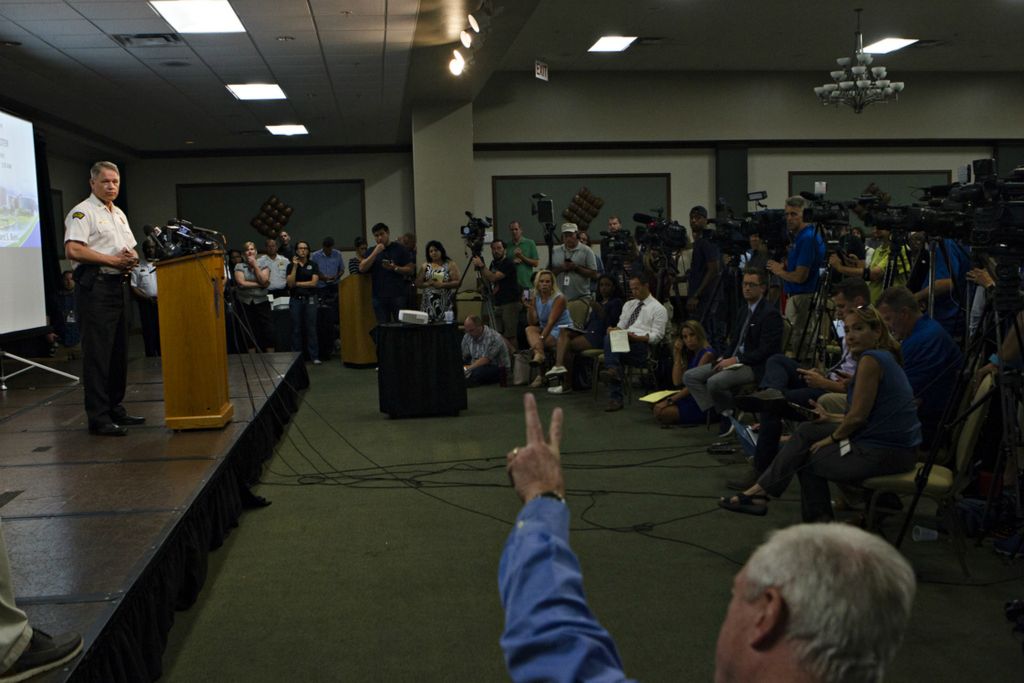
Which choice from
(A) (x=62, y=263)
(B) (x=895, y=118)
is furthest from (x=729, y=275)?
(A) (x=62, y=263)

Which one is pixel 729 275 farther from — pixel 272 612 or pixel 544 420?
pixel 272 612

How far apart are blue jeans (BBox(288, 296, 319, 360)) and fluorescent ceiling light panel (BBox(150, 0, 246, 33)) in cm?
393

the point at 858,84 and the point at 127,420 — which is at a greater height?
the point at 858,84

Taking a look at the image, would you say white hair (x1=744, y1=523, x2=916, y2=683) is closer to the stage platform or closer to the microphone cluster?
the stage platform

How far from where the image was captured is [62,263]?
504 inches

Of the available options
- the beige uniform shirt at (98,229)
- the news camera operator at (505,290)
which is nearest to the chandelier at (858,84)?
the news camera operator at (505,290)

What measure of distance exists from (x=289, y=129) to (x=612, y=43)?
4511 millimetres

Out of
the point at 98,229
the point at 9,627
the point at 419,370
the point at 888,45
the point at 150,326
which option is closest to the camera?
the point at 9,627

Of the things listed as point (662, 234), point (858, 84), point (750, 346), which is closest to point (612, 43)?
point (858, 84)

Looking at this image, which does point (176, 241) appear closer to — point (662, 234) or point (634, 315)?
point (634, 315)

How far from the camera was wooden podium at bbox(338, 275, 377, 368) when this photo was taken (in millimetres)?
9922

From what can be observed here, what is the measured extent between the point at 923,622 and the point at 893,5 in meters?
8.50

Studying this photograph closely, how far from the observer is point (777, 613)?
89 cm

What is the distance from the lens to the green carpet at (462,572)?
2678 mm
